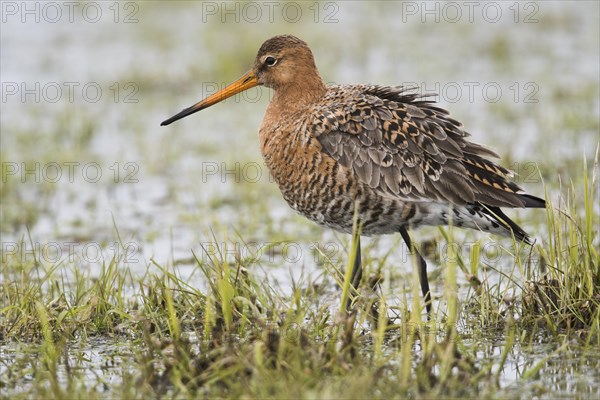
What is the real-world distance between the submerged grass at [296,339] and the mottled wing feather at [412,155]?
45 centimetres

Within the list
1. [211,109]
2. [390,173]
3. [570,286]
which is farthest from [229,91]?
[211,109]

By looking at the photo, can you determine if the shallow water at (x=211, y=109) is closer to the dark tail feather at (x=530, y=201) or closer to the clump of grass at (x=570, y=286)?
the clump of grass at (x=570, y=286)

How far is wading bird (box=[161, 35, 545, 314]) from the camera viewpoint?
5.62 metres

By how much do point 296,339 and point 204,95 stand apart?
6604mm

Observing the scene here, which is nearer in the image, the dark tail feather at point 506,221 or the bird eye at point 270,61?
the dark tail feather at point 506,221

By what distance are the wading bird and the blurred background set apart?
26 centimetres

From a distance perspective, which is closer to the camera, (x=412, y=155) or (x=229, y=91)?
(x=412, y=155)

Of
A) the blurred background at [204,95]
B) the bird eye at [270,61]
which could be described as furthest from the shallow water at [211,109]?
the bird eye at [270,61]

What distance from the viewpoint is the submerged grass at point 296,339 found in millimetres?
4246

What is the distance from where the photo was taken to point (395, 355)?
4.44m

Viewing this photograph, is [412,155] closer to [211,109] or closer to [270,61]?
[270,61]

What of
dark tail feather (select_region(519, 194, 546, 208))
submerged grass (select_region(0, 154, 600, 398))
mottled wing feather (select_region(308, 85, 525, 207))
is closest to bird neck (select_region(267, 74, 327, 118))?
mottled wing feather (select_region(308, 85, 525, 207))

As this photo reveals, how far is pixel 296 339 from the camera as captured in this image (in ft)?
15.3

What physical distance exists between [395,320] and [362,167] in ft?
2.80
